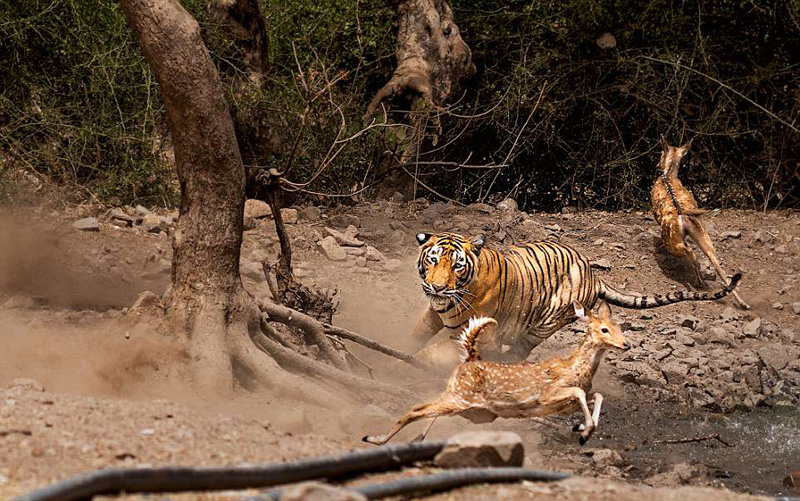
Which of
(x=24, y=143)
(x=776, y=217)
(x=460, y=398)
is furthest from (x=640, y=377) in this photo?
(x=24, y=143)

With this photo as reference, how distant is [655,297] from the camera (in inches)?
355

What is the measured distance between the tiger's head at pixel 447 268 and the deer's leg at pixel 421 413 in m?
1.78

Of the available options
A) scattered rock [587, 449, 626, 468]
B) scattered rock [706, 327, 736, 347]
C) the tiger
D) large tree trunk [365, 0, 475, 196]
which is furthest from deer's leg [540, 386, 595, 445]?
large tree trunk [365, 0, 475, 196]

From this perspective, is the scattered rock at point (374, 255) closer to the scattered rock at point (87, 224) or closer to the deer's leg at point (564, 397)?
the scattered rock at point (87, 224)

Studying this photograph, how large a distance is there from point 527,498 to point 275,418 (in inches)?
109

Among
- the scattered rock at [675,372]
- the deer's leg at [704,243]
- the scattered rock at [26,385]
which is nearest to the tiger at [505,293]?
the scattered rock at [675,372]

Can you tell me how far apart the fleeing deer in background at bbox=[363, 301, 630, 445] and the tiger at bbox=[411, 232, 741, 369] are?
1.73m

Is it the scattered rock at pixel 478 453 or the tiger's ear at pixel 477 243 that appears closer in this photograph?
the scattered rock at pixel 478 453

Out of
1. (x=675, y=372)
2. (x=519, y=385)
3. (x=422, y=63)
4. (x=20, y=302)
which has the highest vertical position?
(x=422, y=63)

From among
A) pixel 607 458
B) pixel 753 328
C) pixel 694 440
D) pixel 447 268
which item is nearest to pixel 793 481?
pixel 694 440

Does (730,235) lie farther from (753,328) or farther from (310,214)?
(310,214)

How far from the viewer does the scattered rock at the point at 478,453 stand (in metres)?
4.83

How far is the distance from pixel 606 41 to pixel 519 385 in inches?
335

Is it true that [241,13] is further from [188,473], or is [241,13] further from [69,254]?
[188,473]
